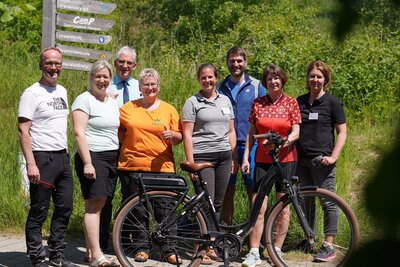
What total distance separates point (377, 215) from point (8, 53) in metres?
12.5

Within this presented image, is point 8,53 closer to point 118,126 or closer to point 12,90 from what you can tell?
point 12,90

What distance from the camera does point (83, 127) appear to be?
5895 millimetres

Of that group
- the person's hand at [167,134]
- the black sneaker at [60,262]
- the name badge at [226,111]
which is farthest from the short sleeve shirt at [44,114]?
the name badge at [226,111]

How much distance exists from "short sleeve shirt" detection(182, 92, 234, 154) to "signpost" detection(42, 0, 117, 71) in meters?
2.70

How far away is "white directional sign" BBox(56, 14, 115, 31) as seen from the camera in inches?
331

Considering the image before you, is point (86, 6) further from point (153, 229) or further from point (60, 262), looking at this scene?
point (153, 229)

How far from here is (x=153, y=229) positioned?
19.1 feet

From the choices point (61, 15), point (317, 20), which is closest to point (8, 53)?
point (61, 15)

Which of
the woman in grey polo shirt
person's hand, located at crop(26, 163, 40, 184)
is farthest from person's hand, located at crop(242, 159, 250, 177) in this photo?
person's hand, located at crop(26, 163, 40, 184)

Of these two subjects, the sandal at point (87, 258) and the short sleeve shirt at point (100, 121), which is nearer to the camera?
the short sleeve shirt at point (100, 121)

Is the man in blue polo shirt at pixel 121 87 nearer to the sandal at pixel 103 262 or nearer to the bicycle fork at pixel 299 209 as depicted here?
the sandal at pixel 103 262

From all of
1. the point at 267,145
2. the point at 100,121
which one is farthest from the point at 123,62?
the point at 267,145

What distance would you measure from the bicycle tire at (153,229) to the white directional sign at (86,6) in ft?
10.4

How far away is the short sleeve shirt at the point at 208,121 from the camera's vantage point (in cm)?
619
